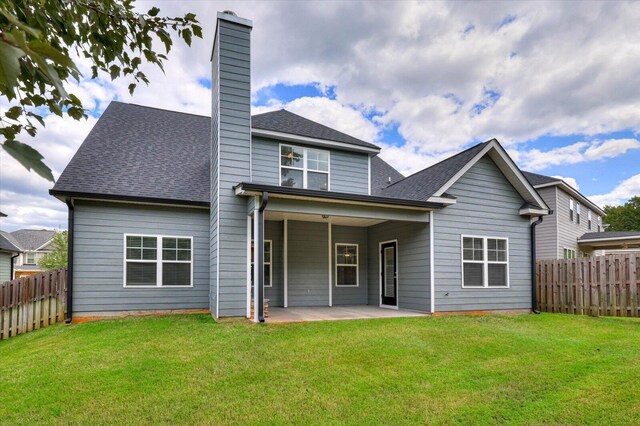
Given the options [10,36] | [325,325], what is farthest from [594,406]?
[10,36]

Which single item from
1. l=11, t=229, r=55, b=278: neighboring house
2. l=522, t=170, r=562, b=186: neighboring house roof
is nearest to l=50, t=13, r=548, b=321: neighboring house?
l=522, t=170, r=562, b=186: neighboring house roof

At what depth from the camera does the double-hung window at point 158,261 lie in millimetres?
9016

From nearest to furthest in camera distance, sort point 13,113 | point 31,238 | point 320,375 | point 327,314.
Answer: point 13,113 < point 320,375 < point 327,314 < point 31,238

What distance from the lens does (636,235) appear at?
58.4 feet

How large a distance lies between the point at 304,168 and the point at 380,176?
4989 mm

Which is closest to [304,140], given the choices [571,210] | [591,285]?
[591,285]

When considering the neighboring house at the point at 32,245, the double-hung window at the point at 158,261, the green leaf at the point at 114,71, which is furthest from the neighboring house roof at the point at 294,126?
the neighboring house at the point at 32,245

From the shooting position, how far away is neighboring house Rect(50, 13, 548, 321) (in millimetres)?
8211

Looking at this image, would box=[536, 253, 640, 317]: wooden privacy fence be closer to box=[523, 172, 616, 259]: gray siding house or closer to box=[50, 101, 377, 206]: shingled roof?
box=[50, 101, 377, 206]: shingled roof

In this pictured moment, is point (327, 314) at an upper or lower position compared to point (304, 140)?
lower

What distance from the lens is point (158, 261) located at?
9.20m

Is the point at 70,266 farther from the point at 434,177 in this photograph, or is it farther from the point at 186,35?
the point at 434,177

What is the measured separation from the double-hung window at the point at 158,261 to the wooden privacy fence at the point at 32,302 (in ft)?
4.91

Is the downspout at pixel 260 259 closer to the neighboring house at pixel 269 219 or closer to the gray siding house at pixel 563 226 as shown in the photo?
the neighboring house at pixel 269 219
